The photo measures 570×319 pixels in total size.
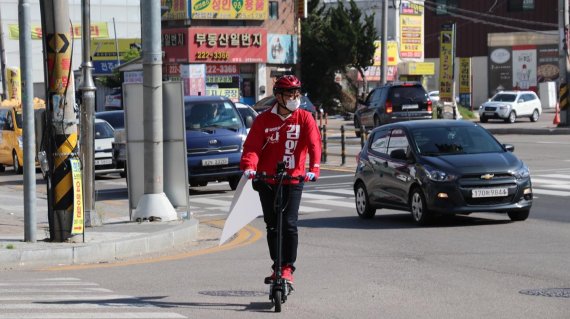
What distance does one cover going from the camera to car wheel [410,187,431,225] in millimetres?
16031

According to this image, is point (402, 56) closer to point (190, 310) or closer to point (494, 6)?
point (494, 6)

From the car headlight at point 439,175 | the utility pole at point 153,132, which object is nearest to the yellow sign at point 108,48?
the utility pole at point 153,132

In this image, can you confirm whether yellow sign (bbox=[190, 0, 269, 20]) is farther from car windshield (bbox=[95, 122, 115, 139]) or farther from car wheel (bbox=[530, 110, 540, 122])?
car windshield (bbox=[95, 122, 115, 139])

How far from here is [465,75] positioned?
220 feet

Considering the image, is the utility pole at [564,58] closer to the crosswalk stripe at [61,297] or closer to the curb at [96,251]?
the curb at [96,251]

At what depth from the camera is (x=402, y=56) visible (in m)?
82.7

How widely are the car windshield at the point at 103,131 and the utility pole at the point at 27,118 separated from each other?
1612 cm

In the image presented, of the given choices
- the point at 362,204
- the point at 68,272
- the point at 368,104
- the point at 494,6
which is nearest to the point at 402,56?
the point at 494,6

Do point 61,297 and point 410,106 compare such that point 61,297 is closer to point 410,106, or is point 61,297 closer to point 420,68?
point 410,106

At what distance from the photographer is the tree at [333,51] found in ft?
234

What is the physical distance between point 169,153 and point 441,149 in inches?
157

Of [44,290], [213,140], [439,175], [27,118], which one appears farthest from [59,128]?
[213,140]

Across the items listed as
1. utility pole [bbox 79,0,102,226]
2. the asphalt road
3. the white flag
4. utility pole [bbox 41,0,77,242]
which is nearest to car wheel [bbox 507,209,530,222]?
the asphalt road

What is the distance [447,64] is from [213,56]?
60.1 feet
